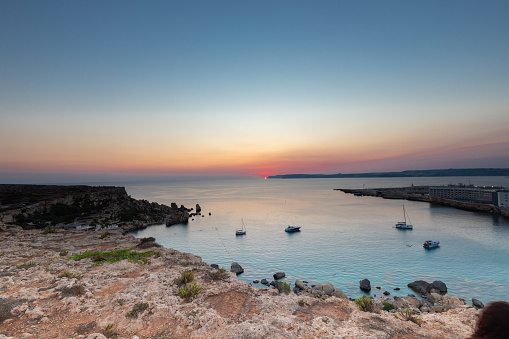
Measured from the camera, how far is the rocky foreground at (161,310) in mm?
7156

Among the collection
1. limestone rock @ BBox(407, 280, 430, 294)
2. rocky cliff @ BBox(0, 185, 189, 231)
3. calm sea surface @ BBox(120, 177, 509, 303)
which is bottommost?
calm sea surface @ BBox(120, 177, 509, 303)

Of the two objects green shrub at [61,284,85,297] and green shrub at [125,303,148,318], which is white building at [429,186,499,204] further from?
green shrub at [61,284,85,297]

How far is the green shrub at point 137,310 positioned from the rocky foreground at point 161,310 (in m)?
0.03

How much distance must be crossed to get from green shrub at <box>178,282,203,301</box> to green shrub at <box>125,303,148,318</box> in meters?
1.51

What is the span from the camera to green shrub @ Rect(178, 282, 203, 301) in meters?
9.47

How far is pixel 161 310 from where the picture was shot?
8273mm

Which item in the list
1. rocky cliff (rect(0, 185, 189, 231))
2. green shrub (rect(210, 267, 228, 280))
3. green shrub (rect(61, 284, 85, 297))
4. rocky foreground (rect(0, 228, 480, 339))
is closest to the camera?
rocky foreground (rect(0, 228, 480, 339))

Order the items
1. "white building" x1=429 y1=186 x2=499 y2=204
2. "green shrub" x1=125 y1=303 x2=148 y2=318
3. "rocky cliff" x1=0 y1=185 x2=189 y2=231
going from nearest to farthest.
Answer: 1. "green shrub" x1=125 y1=303 x2=148 y2=318
2. "rocky cliff" x1=0 y1=185 x2=189 y2=231
3. "white building" x1=429 y1=186 x2=499 y2=204

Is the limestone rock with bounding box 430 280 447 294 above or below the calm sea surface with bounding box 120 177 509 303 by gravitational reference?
above

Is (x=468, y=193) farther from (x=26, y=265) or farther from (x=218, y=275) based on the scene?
(x=26, y=265)

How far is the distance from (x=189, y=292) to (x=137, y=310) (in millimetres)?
2175

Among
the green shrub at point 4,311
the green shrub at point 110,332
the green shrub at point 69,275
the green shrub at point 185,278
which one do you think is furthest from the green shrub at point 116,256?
the green shrub at point 110,332

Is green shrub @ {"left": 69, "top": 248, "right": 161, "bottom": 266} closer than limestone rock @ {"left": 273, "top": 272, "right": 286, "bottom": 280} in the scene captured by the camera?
Yes

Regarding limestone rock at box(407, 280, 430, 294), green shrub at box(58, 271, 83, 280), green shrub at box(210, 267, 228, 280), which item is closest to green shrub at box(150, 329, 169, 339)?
green shrub at box(210, 267, 228, 280)
